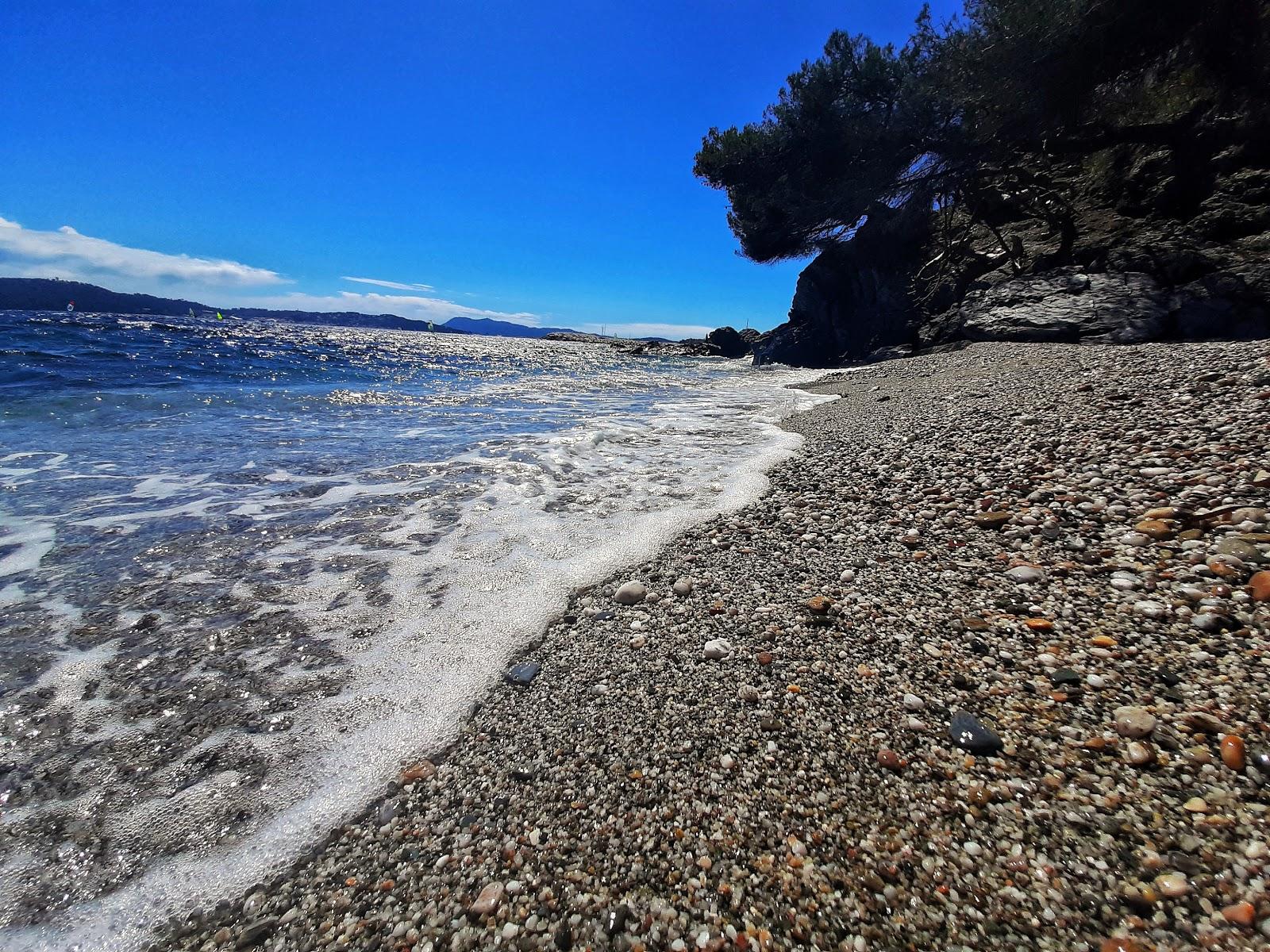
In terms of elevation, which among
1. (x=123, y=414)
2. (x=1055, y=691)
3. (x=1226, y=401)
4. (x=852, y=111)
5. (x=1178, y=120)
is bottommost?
(x=123, y=414)

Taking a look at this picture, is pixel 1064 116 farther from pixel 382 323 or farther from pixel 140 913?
pixel 382 323

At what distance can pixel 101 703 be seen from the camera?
2.84 meters

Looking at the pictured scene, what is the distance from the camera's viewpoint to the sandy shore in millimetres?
1531

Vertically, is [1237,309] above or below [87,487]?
Answer: above

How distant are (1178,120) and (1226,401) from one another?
20465 millimetres

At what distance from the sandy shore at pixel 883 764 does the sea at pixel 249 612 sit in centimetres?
34

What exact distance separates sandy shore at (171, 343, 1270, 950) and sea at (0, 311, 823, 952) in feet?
1.12

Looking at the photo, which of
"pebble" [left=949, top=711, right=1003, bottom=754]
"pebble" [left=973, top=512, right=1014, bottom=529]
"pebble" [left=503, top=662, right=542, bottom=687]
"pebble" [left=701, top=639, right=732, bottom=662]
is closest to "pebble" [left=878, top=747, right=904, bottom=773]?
"pebble" [left=949, top=711, right=1003, bottom=754]

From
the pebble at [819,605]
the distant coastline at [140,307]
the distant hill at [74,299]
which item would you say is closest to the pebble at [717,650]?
the pebble at [819,605]

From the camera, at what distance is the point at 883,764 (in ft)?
6.66

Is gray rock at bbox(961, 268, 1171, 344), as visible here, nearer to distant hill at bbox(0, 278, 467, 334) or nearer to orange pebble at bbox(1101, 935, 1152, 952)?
orange pebble at bbox(1101, 935, 1152, 952)

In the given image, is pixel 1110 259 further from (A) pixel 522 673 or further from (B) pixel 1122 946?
(A) pixel 522 673

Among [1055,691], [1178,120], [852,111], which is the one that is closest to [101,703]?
[1055,691]

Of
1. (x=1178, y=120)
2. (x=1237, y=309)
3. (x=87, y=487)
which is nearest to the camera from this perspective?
(x=87, y=487)
